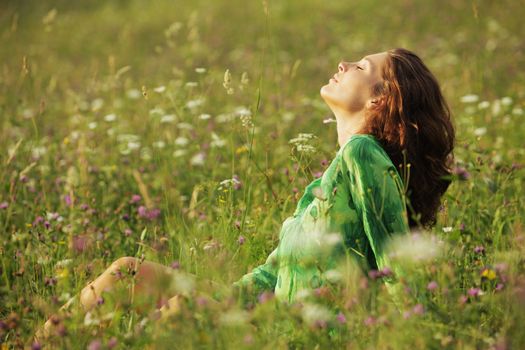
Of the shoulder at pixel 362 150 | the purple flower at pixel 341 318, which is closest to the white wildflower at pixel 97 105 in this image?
the shoulder at pixel 362 150

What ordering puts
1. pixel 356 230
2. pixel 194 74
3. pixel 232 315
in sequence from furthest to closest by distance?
pixel 194 74
pixel 356 230
pixel 232 315

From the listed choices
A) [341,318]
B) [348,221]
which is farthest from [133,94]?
[341,318]

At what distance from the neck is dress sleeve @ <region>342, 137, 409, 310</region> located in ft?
0.83

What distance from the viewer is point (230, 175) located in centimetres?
388

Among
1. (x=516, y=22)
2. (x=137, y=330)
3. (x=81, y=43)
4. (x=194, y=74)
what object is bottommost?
(x=81, y=43)

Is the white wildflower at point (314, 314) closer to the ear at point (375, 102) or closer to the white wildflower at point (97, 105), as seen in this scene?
the ear at point (375, 102)

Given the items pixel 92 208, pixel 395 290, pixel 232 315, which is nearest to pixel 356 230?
pixel 395 290

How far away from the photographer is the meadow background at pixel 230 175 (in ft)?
6.29

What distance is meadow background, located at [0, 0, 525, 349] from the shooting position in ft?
6.29

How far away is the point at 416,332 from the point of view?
183 cm

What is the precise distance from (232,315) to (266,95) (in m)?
4.35

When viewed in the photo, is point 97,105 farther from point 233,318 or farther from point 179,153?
point 233,318

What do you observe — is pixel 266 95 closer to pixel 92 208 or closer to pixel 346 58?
pixel 346 58

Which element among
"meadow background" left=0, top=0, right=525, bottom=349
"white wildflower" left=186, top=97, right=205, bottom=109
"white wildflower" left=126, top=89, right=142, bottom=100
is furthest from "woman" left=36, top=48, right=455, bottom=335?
"white wildflower" left=126, top=89, right=142, bottom=100
